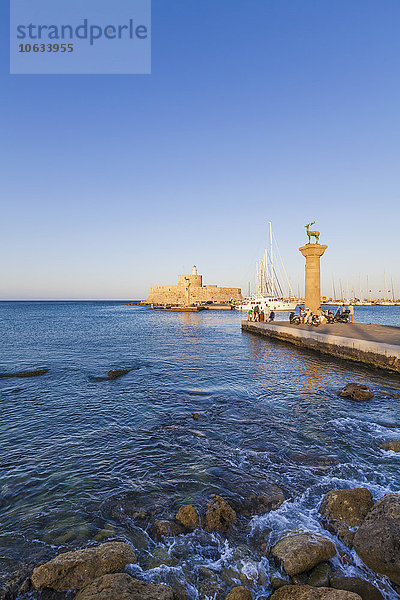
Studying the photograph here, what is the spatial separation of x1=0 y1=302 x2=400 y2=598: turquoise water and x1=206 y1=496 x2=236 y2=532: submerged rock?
0.58ft

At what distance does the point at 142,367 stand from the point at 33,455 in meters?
11.0

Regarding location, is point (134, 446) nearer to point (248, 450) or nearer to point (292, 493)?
point (248, 450)

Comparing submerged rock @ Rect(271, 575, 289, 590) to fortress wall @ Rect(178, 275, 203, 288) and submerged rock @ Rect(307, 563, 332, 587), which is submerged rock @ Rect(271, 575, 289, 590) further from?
fortress wall @ Rect(178, 275, 203, 288)

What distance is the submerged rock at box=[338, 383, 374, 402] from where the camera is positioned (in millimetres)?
11617

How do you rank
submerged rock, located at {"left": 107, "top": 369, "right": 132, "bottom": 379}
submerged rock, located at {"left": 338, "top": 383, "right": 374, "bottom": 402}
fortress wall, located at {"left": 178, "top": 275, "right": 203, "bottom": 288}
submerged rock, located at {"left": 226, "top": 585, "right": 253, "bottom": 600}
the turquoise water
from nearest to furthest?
submerged rock, located at {"left": 226, "top": 585, "right": 253, "bottom": 600} < the turquoise water < submerged rock, located at {"left": 338, "top": 383, "right": 374, "bottom": 402} < submerged rock, located at {"left": 107, "top": 369, "right": 132, "bottom": 379} < fortress wall, located at {"left": 178, "top": 275, "right": 203, "bottom": 288}

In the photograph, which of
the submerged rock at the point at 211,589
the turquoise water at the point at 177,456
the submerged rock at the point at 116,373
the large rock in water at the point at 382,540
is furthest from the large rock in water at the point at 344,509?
the submerged rock at the point at 116,373

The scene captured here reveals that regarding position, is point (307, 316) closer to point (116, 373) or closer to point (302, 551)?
point (116, 373)

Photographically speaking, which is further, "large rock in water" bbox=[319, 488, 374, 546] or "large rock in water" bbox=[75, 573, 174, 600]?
"large rock in water" bbox=[319, 488, 374, 546]

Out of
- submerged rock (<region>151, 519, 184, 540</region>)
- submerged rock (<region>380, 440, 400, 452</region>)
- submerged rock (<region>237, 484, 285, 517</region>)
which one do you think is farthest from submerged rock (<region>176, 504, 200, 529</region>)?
submerged rock (<region>380, 440, 400, 452</region>)

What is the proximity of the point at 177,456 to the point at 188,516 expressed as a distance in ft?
7.90

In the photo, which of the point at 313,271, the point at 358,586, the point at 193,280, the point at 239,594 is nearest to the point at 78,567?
the point at 239,594

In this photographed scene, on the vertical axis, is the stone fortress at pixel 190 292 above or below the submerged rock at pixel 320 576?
above

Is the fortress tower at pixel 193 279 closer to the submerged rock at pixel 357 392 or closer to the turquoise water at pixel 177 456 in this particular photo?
the turquoise water at pixel 177 456

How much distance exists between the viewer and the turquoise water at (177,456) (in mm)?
4781
